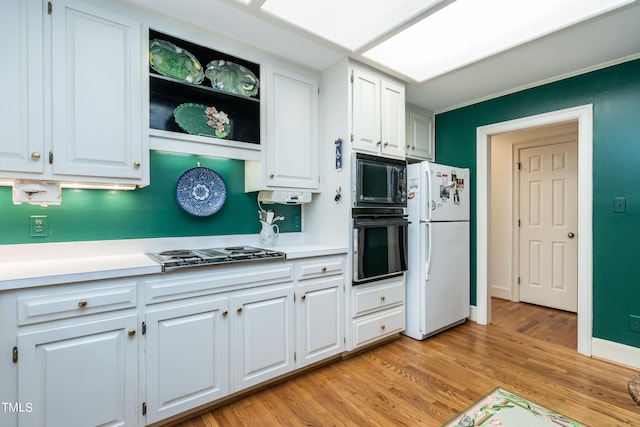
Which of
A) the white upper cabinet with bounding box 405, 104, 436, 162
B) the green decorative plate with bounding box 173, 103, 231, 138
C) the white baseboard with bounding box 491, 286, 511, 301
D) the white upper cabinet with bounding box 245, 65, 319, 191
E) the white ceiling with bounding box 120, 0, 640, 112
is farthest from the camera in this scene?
the white baseboard with bounding box 491, 286, 511, 301

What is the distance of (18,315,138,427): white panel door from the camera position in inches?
53.2

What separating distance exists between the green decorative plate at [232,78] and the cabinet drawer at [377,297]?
1792 millimetres

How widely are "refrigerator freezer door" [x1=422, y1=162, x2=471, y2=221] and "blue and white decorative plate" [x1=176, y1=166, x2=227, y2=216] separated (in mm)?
1817

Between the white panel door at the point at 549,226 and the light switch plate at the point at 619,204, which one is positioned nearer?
the light switch plate at the point at 619,204

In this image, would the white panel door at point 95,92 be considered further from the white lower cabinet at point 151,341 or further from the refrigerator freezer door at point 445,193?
the refrigerator freezer door at point 445,193

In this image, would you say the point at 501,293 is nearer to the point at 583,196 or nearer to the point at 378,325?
the point at 583,196

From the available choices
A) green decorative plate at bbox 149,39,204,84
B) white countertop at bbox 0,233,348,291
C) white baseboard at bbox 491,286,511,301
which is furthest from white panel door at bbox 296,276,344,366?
white baseboard at bbox 491,286,511,301

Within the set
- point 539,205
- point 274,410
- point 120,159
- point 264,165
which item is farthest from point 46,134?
point 539,205

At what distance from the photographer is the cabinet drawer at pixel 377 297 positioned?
2.54 m

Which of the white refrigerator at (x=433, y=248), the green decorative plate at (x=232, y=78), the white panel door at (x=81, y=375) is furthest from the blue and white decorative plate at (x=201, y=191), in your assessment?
the white refrigerator at (x=433, y=248)

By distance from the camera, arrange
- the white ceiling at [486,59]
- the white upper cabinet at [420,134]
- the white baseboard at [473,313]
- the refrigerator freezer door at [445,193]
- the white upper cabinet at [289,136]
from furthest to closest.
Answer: the white upper cabinet at [420,134], the white baseboard at [473,313], the refrigerator freezer door at [445,193], the white upper cabinet at [289,136], the white ceiling at [486,59]

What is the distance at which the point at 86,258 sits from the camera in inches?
73.9

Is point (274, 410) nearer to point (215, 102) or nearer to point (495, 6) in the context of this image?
point (215, 102)

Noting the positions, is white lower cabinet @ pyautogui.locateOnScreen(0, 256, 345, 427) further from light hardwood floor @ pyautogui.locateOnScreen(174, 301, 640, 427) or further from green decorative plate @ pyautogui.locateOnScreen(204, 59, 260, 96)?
green decorative plate @ pyautogui.locateOnScreen(204, 59, 260, 96)
